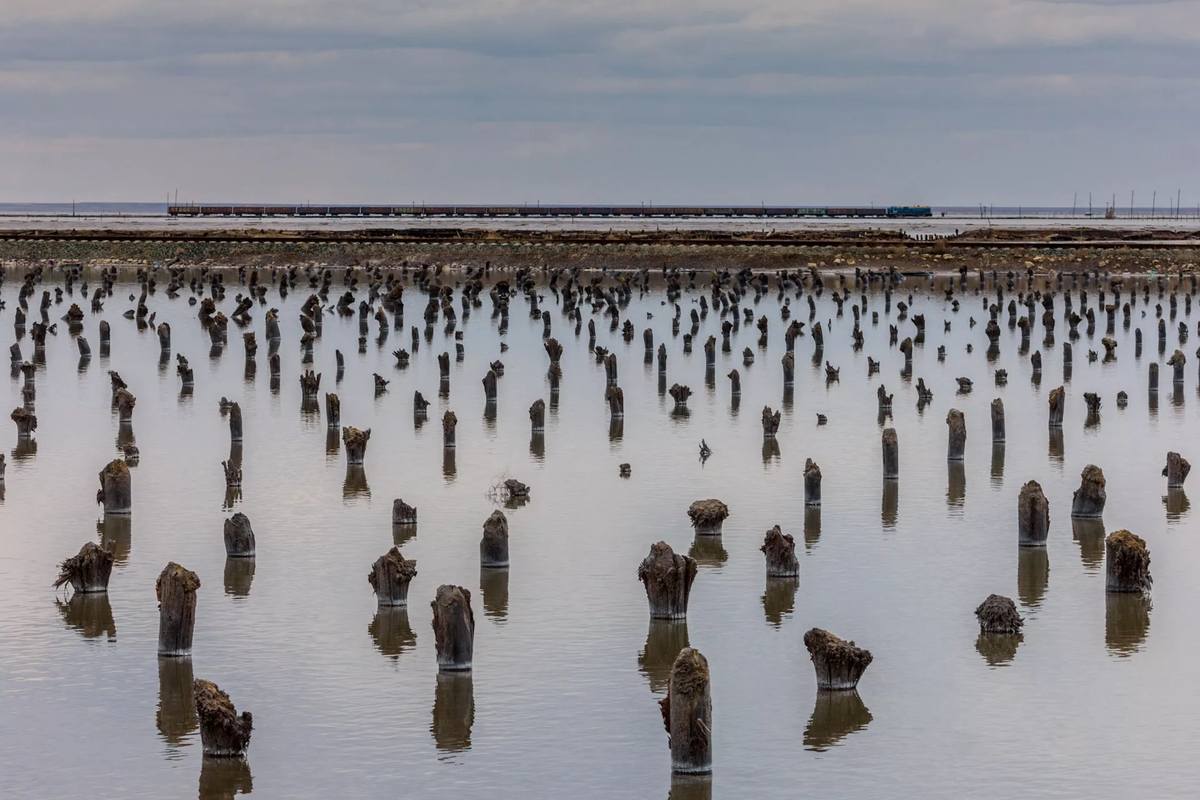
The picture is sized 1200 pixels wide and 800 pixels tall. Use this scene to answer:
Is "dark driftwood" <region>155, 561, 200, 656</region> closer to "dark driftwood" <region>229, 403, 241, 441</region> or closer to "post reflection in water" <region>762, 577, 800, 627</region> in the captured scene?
"post reflection in water" <region>762, 577, 800, 627</region>

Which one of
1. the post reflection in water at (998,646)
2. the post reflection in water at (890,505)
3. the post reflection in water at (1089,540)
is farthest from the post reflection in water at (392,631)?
the post reflection in water at (1089,540)

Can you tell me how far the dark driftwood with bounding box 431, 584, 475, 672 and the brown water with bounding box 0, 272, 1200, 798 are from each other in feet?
0.77

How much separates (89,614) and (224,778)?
646 cm

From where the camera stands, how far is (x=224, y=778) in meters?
16.8

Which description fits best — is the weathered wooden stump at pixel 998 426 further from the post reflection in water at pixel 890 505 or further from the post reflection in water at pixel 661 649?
the post reflection in water at pixel 661 649

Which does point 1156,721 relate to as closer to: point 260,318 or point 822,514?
point 822,514

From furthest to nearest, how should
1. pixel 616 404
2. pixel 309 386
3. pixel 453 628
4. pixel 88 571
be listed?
1. pixel 309 386
2. pixel 616 404
3. pixel 88 571
4. pixel 453 628

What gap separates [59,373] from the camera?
50.2 m

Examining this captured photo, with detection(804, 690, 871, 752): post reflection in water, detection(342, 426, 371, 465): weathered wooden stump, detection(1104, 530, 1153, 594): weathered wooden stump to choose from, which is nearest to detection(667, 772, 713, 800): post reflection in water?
detection(804, 690, 871, 752): post reflection in water

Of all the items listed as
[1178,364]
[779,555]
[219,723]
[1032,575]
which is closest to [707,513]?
[779,555]

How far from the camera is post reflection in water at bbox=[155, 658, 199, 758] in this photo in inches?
707

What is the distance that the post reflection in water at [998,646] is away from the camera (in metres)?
20.8

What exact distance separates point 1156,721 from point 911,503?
455 inches

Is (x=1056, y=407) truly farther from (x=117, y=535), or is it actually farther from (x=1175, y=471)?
(x=117, y=535)
